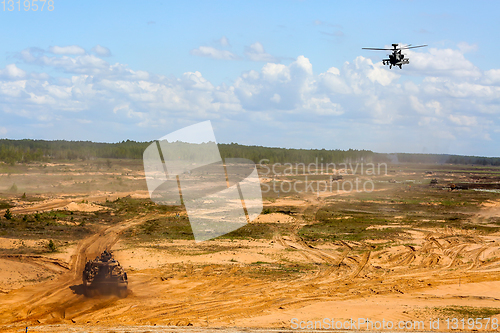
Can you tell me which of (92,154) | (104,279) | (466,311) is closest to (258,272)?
(104,279)

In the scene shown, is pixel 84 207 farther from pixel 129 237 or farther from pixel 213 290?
pixel 213 290

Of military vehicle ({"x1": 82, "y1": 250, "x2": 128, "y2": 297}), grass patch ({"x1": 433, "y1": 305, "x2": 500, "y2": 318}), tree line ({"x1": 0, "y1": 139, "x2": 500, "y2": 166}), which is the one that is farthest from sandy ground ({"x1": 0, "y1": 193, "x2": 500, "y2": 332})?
tree line ({"x1": 0, "y1": 139, "x2": 500, "y2": 166})

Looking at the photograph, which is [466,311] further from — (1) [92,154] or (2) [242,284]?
(1) [92,154]

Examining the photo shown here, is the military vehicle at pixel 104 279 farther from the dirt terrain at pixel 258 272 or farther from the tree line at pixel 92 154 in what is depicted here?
the tree line at pixel 92 154

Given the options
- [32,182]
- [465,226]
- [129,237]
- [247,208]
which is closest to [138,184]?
[32,182]

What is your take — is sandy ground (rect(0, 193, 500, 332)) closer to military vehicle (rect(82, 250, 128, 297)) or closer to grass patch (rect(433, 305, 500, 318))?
military vehicle (rect(82, 250, 128, 297))

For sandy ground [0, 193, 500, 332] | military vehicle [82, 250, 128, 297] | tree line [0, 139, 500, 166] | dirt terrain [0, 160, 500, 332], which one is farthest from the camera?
tree line [0, 139, 500, 166]
